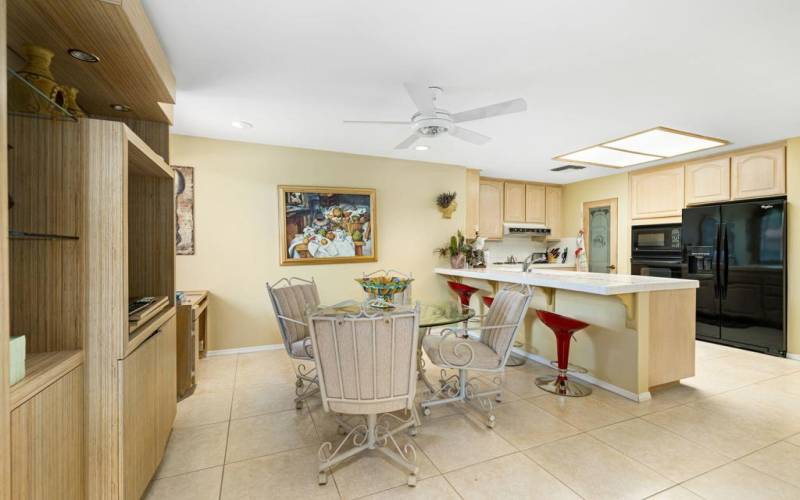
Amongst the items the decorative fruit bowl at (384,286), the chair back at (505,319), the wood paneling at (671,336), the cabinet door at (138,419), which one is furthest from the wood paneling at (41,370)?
the wood paneling at (671,336)

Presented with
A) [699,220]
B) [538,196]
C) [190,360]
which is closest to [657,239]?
[699,220]

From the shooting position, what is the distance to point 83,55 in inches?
60.7

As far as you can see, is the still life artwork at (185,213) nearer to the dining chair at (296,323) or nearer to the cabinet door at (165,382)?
the dining chair at (296,323)

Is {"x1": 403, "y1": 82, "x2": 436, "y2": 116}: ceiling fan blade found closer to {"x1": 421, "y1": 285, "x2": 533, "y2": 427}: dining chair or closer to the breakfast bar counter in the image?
{"x1": 421, "y1": 285, "x2": 533, "y2": 427}: dining chair

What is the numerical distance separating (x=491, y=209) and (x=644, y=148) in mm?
2214

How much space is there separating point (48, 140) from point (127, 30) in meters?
0.55

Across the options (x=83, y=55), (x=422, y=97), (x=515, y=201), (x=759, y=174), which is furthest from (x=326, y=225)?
(x=759, y=174)

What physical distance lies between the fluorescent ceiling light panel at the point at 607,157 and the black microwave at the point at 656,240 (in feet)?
3.15

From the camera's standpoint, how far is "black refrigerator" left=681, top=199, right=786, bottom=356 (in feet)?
12.1

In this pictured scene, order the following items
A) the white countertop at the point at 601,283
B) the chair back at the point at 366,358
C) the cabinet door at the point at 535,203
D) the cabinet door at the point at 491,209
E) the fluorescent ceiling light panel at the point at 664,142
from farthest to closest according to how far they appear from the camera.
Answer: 1. the cabinet door at the point at 535,203
2. the cabinet door at the point at 491,209
3. the fluorescent ceiling light panel at the point at 664,142
4. the white countertop at the point at 601,283
5. the chair back at the point at 366,358

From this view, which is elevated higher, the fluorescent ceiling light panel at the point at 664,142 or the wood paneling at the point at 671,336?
the fluorescent ceiling light panel at the point at 664,142

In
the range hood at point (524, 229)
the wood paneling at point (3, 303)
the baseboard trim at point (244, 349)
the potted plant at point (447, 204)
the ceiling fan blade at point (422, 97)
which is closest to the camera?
the wood paneling at point (3, 303)

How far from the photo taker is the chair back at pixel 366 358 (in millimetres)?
1623

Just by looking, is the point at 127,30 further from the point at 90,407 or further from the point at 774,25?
the point at 774,25
